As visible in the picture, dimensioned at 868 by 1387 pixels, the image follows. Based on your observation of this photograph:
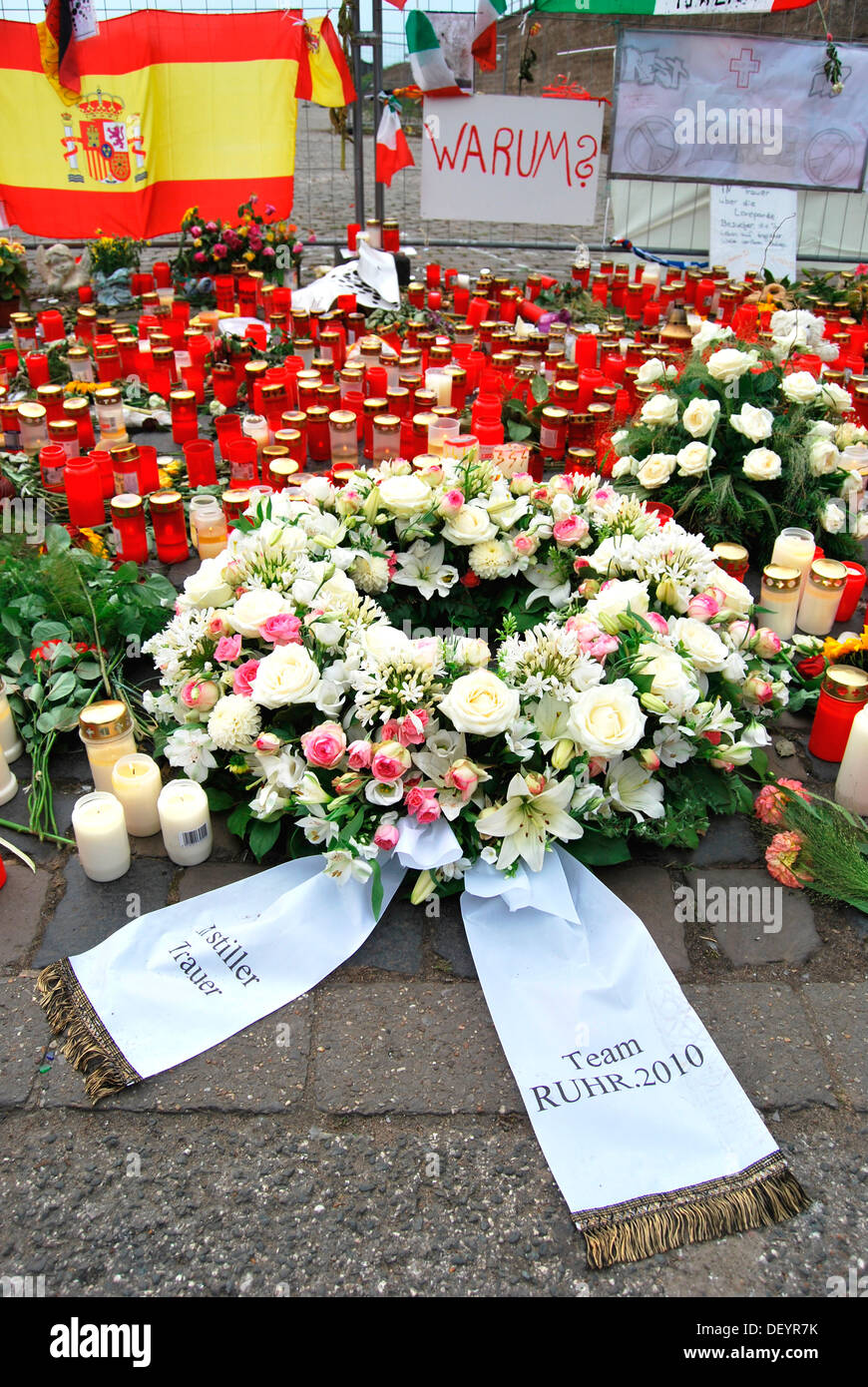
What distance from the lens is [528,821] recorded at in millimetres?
2207

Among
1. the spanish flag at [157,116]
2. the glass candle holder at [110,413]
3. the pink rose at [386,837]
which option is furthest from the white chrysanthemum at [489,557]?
the spanish flag at [157,116]

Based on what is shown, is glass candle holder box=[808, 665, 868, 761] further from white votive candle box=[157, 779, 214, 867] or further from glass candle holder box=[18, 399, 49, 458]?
glass candle holder box=[18, 399, 49, 458]

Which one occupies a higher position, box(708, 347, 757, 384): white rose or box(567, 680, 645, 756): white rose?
box(708, 347, 757, 384): white rose

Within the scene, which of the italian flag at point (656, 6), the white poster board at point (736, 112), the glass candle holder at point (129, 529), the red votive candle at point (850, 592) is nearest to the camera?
the red votive candle at point (850, 592)

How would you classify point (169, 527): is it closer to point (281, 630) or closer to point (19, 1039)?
point (281, 630)

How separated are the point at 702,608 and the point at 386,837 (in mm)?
1047

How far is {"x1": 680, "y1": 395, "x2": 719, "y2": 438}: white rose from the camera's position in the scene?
11.6 ft

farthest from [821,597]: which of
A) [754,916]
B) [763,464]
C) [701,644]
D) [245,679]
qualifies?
[245,679]

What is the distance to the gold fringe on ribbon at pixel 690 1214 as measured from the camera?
1617 mm

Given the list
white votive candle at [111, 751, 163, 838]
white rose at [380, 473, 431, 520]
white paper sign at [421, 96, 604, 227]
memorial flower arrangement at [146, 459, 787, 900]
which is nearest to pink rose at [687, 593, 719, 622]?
memorial flower arrangement at [146, 459, 787, 900]

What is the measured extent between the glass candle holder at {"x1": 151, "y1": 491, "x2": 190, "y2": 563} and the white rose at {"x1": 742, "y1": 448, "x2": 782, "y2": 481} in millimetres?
2079

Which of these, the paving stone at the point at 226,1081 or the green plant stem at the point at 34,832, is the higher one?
the green plant stem at the point at 34,832

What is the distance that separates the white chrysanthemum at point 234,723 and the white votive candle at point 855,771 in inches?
59.0

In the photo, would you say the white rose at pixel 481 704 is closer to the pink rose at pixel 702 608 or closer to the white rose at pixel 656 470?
the pink rose at pixel 702 608
